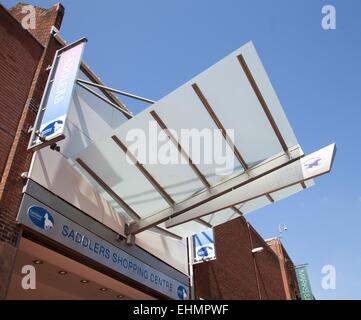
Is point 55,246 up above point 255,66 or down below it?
below

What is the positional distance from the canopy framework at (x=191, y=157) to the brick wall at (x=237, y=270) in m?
5.38

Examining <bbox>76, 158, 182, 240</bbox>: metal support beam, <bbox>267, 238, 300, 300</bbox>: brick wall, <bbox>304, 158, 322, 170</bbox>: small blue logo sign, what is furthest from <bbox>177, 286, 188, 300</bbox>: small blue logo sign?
<bbox>267, 238, 300, 300</bbox>: brick wall

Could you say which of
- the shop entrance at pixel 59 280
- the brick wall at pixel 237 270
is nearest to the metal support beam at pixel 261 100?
the shop entrance at pixel 59 280

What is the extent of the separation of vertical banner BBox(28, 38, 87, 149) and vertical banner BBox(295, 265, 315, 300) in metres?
27.3

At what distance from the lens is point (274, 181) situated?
8.95m

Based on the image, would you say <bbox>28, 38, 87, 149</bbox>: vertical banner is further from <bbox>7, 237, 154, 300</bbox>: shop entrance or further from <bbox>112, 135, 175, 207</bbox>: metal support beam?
<bbox>7, 237, 154, 300</bbox>: shop entrance

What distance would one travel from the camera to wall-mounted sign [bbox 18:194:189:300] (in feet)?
26.7

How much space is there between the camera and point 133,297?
1204 cm

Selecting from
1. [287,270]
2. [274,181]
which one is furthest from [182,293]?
[287,270]

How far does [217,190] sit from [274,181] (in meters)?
1.43

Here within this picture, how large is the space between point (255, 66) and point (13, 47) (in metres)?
6.01

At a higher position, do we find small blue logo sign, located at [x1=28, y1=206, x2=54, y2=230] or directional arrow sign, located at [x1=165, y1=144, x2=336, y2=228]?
directional arrow sign, located at [x1=165, y1=144, x2=336, y2=228]
